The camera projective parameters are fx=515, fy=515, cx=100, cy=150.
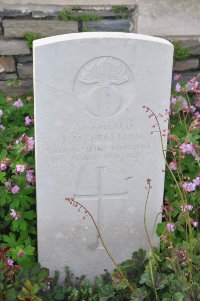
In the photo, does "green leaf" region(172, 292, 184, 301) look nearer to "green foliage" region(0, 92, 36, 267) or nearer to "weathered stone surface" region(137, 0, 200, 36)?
"green foliage" region(0, 92, 36, 267)

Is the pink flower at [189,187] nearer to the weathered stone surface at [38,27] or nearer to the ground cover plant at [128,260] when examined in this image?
the ground cover plant at [128,260]

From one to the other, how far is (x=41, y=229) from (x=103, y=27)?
1.38 m

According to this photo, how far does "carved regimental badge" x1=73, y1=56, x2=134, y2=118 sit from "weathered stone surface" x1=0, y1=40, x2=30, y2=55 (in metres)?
1.08

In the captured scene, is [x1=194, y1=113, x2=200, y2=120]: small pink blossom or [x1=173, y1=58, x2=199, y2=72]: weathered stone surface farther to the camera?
[x1=173, y1=58, x2=199, y2=72]: weathered stone surface

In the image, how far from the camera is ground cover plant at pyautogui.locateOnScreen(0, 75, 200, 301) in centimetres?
222

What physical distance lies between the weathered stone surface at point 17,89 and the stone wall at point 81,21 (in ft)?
0.13

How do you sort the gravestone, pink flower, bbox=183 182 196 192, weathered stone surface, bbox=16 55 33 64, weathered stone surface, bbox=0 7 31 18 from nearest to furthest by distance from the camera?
the gravestone
pink flower, bbox=183 182 196 192
weathered stone surface, bbox=0 7 31 18
weathered stone surface, bbox=16 55 33 64

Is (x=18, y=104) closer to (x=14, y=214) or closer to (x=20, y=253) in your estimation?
(x=14, y=214)

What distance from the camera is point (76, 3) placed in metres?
3.15

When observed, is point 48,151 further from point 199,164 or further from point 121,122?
point 199,164

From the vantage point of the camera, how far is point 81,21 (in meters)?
3.19

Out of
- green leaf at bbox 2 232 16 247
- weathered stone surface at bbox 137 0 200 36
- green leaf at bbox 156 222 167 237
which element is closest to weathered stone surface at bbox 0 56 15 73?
weathered stone surface at bbox 137 0 200 36

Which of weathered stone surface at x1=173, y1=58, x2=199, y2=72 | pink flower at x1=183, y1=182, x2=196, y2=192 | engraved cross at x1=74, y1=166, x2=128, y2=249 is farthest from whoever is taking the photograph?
weathered stone surface at x1=173, y1=58, x2=199, y2=72

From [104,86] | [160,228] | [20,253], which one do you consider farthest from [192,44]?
[20,253]
